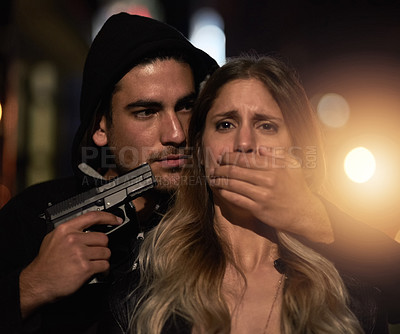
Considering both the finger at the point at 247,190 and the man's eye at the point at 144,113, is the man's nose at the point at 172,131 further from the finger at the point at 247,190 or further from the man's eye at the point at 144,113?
the finger at the point at 247,190

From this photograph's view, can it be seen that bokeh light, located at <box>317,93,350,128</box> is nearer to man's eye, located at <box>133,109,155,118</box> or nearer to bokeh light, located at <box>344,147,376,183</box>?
bokeh light, located at <box>344,147,376,183</box>

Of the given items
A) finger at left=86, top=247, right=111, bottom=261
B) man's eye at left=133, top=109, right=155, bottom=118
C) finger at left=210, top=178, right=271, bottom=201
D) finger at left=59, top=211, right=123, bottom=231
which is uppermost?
man's eye at left=133, top=109, right=155, bottom=118

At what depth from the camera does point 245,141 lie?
8.27 feet

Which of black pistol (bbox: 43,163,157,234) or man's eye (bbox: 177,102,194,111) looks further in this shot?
man's eye (bbox: 177,102,194,111)

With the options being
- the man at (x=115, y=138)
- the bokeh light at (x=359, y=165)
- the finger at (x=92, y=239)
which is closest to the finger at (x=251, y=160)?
the man at (x=115, y=138)

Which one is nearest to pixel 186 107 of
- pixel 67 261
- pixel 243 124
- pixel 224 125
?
pixel 224 125

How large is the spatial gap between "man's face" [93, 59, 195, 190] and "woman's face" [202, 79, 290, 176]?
63cm

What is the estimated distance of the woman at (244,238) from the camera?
8.02 feet

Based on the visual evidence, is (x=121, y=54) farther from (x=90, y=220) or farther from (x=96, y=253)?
(x=96, y=253)

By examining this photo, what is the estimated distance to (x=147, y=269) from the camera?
275 centimetres

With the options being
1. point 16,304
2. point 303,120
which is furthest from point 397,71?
point 16,304

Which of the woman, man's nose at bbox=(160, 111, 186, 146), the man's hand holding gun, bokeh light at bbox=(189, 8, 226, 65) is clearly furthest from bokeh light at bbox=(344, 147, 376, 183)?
bokeh light at bbox=(189, 8, 226, 65)

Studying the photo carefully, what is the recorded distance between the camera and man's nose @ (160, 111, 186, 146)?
3.31m

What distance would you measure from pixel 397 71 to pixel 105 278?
3.97m
